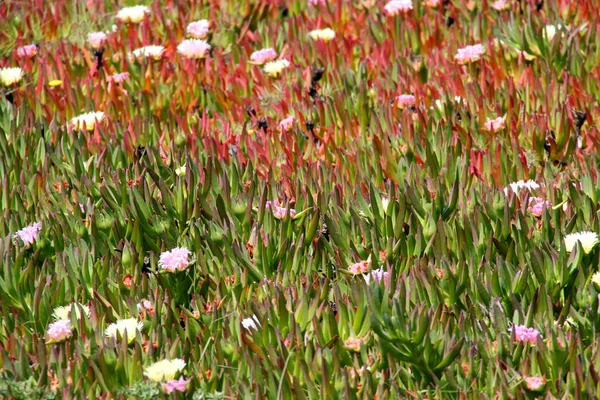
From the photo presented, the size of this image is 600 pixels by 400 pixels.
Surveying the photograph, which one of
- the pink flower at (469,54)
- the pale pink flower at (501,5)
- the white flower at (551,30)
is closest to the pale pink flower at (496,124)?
the pink flower at (469,54)

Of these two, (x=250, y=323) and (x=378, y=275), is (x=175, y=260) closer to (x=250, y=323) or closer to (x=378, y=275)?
(x=250, y=323)

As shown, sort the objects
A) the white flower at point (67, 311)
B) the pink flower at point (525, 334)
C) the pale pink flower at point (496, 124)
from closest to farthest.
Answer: the pink flower at point (525, 334), the white flower at point (67, 311), the pale pink flower at point (496, 124)

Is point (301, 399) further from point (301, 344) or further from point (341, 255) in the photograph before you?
point (341, 255)

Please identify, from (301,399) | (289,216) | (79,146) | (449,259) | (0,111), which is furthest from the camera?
(0,111)

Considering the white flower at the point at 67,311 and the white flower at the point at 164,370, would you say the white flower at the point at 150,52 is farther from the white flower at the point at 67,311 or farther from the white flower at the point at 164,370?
the white flower at the point at 164,370

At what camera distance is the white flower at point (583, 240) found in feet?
6.98

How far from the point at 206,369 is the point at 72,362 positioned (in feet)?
0.98

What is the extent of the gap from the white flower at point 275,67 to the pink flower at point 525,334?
1954 millimetres

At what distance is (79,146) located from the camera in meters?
2.96

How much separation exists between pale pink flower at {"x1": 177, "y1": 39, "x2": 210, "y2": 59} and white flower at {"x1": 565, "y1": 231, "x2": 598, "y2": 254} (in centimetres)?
209

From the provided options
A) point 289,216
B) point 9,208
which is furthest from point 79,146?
point 289,216

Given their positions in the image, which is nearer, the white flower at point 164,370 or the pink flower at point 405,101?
the white flower at point 164,370

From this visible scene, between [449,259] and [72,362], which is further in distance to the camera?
[449,259]

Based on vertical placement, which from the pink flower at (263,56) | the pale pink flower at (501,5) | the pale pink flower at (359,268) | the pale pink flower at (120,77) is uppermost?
the pale pink flower at (501,5)
